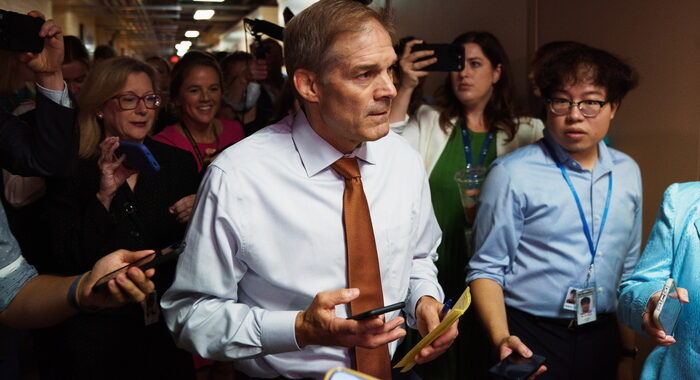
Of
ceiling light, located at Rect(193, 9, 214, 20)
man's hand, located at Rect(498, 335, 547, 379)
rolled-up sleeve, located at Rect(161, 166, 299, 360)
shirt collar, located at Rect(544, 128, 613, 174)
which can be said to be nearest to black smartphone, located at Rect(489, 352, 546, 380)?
man's hand, located at Rect(498, 335, 547, 379)

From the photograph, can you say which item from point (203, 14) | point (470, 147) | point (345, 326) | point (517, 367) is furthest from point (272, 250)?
point (203, 14)

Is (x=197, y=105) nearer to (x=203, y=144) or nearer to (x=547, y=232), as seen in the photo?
(x=203, y=144)

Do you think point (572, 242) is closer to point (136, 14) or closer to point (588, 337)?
point (588, 337)

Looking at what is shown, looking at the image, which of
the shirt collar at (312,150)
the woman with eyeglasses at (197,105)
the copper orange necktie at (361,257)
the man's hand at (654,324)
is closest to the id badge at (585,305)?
the man's hand at (654,324)

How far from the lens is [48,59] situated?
6.40 feet

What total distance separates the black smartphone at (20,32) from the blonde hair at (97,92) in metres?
0.53

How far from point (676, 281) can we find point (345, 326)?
91 cm

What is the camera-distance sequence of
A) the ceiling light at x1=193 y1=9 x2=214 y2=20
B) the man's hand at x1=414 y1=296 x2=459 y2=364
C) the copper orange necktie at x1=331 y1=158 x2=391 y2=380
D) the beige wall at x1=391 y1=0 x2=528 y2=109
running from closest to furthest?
the man's hand at x1=414 y1=296 x2=459 y2=364
the copper orange necktie at x1=331 y1=158 x2=391 y2=380
the beige wall at x1=391 y1=0 x2=528 y2=109
the ceiling light at x1=193 y1=9 x2=214 y2=20

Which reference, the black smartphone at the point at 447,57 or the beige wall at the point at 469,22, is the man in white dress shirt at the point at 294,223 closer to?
the black smartphone at the point at 447,57

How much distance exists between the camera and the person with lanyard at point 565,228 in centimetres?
216

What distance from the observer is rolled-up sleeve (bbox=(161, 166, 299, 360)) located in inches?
58.8

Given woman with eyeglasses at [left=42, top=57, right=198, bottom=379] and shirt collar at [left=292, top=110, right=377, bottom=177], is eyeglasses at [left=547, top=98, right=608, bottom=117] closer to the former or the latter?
shirt collar at [left=292, top=110, right=377, bottom=177]

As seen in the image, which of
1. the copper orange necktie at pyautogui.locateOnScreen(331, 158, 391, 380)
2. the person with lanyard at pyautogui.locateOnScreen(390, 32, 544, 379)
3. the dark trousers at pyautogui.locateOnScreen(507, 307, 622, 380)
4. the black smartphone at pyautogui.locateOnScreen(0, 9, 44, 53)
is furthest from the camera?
the person with lanyard at pyautogui.locateOnScreen(390, 32, 544, 379)

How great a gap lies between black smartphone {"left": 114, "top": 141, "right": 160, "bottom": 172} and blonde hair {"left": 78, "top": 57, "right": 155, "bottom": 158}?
0.84 ft
